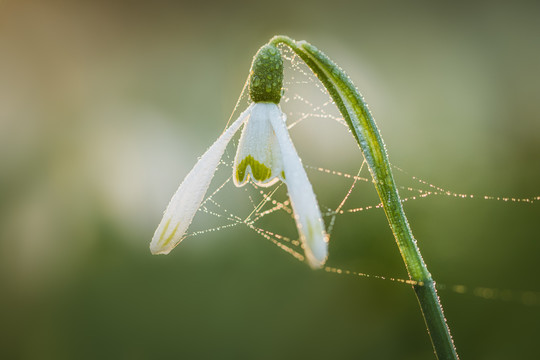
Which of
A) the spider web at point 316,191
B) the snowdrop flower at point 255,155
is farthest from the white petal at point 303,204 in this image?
the spider web at point 316,191

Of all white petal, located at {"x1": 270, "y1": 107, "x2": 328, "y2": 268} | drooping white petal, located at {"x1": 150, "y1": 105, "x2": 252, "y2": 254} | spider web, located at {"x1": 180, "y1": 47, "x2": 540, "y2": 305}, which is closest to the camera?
white petal, located at {"x1": 270, "y1": 107, "x2": 328, "y2": 268}

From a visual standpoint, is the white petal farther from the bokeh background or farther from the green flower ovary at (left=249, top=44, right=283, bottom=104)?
the bokeh background

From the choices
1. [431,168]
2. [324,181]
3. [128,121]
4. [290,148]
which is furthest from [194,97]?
[290,148]

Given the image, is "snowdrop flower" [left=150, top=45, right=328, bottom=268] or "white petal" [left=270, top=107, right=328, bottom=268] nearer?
"white petal" [left=270, top=107, right=328, bottom=268]

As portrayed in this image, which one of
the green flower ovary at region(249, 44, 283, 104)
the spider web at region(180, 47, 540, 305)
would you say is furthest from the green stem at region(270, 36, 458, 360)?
the spider web at region(180, 47, 540, 305)

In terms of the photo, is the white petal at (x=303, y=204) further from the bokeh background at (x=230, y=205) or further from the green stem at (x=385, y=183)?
the bokeh background at (x=230, y=205)

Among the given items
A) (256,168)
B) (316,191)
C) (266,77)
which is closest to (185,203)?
(256,168)

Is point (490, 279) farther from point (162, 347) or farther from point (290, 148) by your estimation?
point (290, 148)
